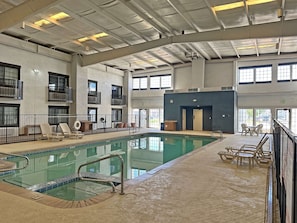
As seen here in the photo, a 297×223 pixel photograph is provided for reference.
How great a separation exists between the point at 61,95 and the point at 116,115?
250 inches

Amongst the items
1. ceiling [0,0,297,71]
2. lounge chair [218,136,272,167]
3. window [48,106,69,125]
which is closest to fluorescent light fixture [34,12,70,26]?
ceiling [0,0,297,71]

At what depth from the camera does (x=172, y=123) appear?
17.3 metres

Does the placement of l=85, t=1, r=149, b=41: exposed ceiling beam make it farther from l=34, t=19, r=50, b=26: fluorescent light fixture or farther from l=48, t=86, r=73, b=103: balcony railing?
l=48, t=86, r=73, b=103: balcony railing

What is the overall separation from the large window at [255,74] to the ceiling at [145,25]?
121cm

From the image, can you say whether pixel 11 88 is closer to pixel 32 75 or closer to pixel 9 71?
pixel 9 71

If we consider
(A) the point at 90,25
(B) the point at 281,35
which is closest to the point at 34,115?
(A) the point at 90,25

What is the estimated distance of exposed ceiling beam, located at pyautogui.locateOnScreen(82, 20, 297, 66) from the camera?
9.68 m

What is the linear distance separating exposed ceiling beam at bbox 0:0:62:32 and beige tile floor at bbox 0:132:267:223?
609cm

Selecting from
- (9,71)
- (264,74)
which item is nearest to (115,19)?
(9,71)

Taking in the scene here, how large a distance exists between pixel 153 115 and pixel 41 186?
16088 mm

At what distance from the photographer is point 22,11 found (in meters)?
8.18

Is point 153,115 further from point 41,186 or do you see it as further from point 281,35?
point 41,186

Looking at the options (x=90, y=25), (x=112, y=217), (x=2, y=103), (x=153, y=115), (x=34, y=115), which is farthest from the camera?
(x=153, y=115)

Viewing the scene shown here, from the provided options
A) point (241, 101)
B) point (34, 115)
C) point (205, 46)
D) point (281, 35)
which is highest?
point (205, 46)
